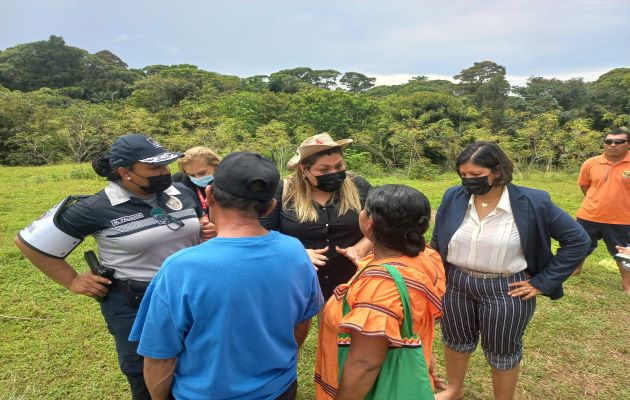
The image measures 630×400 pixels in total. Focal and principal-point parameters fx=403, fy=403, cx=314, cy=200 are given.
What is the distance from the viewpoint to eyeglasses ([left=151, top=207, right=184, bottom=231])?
1.92m

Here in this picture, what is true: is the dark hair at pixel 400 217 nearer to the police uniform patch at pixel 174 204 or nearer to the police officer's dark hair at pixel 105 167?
the police uniform patch at pixel 174 204

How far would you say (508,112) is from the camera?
955 inches

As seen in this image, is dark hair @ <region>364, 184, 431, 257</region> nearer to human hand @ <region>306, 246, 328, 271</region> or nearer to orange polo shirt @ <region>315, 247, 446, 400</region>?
orange polo shirt @ <region>315, 247, 446, 400</region>

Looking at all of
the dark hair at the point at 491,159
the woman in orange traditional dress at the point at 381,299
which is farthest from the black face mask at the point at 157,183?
the dark hair at the point at 491,159

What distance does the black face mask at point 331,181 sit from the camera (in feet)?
7.68

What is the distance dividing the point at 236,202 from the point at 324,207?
1241 millimetres

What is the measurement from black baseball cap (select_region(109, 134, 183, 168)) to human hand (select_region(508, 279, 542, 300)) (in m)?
1.87

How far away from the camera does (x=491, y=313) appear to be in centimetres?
217

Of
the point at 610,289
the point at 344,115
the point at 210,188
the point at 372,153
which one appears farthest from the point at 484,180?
the point at 344,115

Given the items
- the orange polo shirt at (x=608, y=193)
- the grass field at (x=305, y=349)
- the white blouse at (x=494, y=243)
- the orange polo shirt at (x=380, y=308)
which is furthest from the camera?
the orange polo shirt at (x=608, y=193)

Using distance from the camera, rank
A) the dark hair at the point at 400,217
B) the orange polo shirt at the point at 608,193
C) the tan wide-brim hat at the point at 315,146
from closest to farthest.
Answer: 1. the dark hair at the point at 400,217
2. the tan wide-brim hat at the point at 315,146
3. the orange polo shirt at the point at 608,193

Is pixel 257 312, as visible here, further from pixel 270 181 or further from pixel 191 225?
pixel 191 225

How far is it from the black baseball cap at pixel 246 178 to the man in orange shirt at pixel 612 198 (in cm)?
428

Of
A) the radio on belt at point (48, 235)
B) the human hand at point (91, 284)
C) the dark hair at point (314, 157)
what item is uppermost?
the dark hair at point (314, 157)
